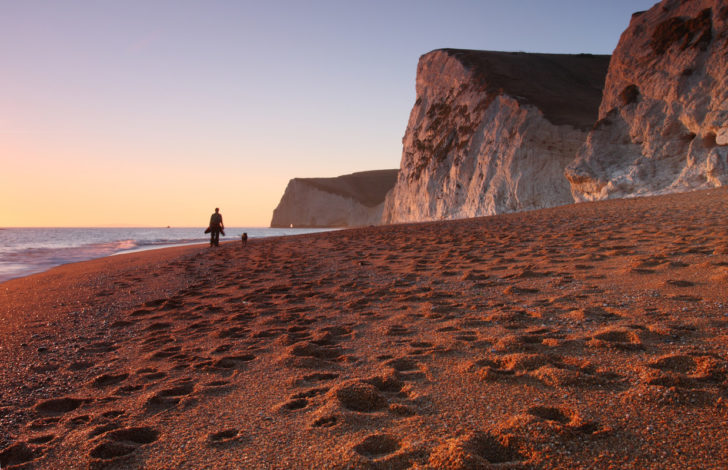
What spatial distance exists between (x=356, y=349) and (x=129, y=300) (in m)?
4.45

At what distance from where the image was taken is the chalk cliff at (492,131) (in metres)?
24.7

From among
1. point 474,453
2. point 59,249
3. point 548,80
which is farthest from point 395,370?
point 548,80

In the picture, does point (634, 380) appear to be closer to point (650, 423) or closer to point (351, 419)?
point (650, 423)

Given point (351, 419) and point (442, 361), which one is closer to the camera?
point (351, 419)

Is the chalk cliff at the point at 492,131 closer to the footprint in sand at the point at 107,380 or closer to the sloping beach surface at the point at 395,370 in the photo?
the sloping beach surface at the point at 395,370

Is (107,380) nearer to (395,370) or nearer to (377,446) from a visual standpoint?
(395,370)

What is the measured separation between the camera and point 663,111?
18297 mm

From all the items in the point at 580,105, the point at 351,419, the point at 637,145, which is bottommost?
the point at 351,419

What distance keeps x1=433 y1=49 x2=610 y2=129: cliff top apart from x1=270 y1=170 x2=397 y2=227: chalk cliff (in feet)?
150

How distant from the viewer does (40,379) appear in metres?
3.35

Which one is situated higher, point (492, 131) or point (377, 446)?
point (492, 131)

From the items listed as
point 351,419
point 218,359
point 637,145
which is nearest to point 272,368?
point 218,359

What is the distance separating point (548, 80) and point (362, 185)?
65.9m

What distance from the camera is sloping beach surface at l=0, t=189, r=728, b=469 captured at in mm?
2033
